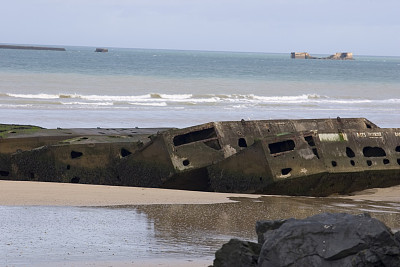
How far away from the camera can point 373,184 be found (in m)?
12.9

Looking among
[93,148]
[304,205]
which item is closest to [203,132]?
[93,148]

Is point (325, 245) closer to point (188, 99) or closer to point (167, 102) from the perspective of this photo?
point (167, 102)

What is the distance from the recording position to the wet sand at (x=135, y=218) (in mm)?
7547

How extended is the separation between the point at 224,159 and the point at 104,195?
2113 millimetres

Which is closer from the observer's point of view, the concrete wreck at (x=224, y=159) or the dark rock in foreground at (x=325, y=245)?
the dark rock in foreground at (x=325, y=245)

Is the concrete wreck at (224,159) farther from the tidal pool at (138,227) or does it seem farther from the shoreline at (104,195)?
the tidal pool at (138,227)

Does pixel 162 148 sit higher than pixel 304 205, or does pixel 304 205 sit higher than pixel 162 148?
pixel 162 148

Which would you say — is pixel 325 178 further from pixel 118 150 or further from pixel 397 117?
pixel 397 117

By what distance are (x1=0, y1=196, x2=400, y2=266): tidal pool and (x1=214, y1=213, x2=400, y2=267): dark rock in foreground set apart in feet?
5.00

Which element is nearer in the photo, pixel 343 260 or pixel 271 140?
pixel 343 260

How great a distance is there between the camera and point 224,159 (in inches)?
492

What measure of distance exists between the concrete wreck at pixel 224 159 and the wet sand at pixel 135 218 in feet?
1.12

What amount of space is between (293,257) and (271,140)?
6598 millimetres

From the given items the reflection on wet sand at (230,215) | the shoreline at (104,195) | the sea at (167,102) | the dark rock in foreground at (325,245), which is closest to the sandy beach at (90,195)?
the shoreline at (104,195)
